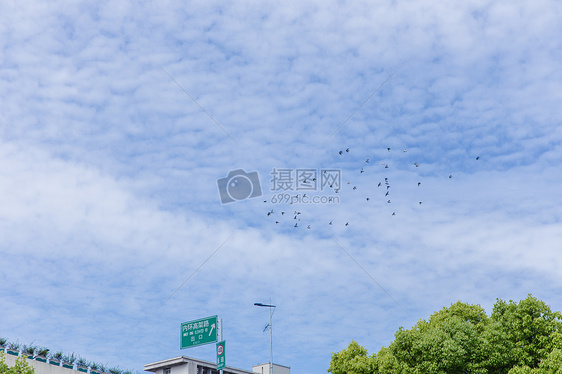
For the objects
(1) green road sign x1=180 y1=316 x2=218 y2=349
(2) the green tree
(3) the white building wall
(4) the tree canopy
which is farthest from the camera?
(3) the white building wall

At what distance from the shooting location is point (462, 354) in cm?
3772

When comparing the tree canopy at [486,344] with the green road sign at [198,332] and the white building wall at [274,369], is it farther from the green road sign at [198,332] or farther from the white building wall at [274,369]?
the white building wall at [274,369]

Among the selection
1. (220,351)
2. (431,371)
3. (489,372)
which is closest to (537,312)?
(489,372)

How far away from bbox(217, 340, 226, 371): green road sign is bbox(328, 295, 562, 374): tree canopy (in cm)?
1092

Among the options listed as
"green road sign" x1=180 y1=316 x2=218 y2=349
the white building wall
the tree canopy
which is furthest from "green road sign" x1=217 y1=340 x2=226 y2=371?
the white building wall

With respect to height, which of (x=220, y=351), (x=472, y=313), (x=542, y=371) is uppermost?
(x=472, y=313)

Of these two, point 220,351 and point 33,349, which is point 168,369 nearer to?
point 33,349

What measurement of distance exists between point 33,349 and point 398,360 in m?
28.6

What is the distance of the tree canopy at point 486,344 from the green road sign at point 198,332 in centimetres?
1178

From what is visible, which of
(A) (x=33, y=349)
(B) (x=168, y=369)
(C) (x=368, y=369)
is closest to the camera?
(C) (x=368, y=369)

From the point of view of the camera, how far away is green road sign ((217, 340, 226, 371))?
37312 millimetres

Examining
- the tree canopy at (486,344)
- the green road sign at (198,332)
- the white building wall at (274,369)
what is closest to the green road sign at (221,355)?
the green road sign at (198,332)

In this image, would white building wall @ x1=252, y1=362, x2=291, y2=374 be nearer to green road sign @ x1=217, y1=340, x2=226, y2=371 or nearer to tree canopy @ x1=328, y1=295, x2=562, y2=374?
tree canopy @ x1=328, y1=295, x2=562, y2=374

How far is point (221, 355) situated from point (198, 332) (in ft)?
10.4
